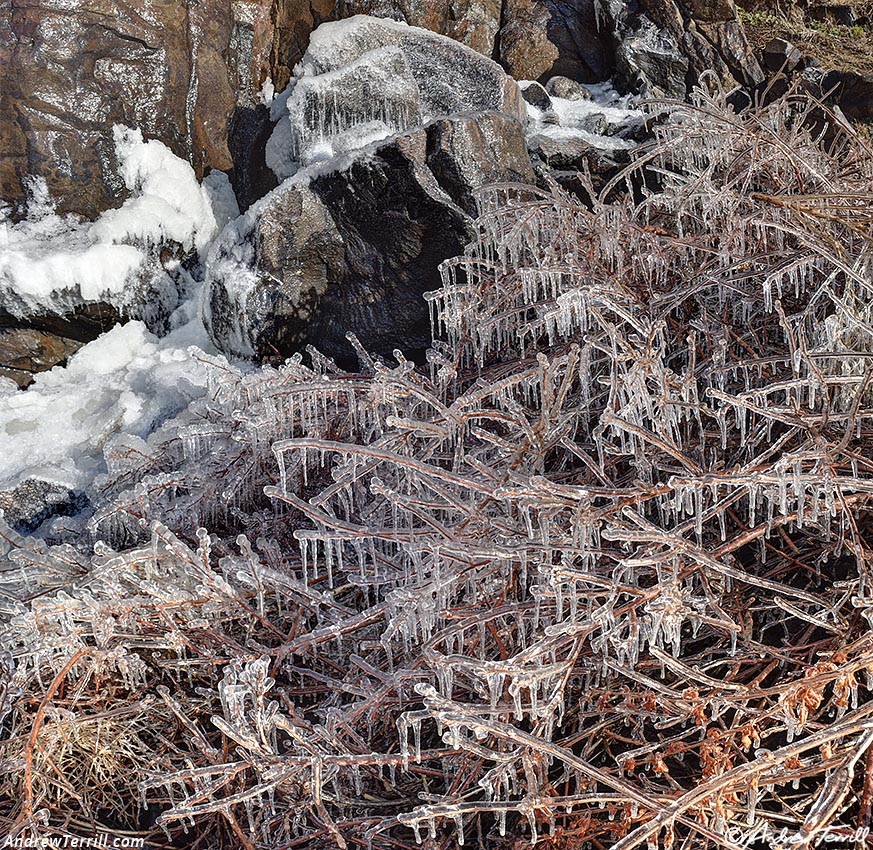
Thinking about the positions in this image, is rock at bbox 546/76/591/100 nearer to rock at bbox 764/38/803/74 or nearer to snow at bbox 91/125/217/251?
rock at bbox 764/38/803/74

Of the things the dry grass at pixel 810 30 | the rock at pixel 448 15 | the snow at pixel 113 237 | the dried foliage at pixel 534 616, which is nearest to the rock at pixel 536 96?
the rock at pixel 448 15

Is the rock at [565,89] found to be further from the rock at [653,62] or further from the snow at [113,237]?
the snow at [113,237]

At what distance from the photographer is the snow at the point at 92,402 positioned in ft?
15.0

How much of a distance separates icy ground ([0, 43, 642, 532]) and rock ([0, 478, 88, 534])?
47mm

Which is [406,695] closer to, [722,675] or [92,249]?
[722,675]

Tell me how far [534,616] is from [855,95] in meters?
6.08

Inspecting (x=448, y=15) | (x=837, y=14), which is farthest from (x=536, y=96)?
(x=837, y=14)

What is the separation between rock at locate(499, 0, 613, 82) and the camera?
7.49 meters

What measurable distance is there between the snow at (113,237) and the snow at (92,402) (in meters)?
0.35

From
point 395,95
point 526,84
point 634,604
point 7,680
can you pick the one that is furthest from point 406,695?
point 526,84

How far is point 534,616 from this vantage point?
200 cm

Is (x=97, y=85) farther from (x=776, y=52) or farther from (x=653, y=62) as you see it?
(x=776, y=52)

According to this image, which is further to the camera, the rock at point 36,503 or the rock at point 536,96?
the rock at point 536,96

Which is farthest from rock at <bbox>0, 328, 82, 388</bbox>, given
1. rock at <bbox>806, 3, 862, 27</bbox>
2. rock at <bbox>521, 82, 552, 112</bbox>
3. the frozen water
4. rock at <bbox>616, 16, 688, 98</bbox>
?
rock at <bbox>806, 3, 862, 27</bbox>
